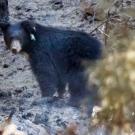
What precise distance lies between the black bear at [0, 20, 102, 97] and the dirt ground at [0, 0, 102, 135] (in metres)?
0.30

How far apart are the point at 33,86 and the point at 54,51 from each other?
2.65 ft

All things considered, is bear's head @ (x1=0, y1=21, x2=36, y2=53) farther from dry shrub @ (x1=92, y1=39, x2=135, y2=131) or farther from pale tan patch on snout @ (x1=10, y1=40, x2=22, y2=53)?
dry shrub @ (x1=92, y1=39, x2=135, y2=131)

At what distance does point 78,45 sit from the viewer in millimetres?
5574

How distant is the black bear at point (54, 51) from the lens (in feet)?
18.3

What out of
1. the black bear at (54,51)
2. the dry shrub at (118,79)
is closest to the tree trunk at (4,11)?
the black bear at (54,51)

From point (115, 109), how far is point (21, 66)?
6.05 metres

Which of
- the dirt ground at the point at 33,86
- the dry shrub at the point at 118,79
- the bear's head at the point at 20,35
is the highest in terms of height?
the dry shrub at the point at 118,79

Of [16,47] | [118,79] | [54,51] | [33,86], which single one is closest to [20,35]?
[16,47]

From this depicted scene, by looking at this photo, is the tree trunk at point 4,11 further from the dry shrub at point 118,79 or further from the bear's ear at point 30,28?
the dry shrub at point 118,79

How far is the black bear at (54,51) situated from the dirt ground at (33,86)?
0.98ft

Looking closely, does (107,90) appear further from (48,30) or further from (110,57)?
(48,30)

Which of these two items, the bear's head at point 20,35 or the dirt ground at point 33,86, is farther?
the bear's head at point 20,35

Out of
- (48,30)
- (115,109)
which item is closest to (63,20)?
(48,30)

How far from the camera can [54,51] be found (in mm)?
6125
